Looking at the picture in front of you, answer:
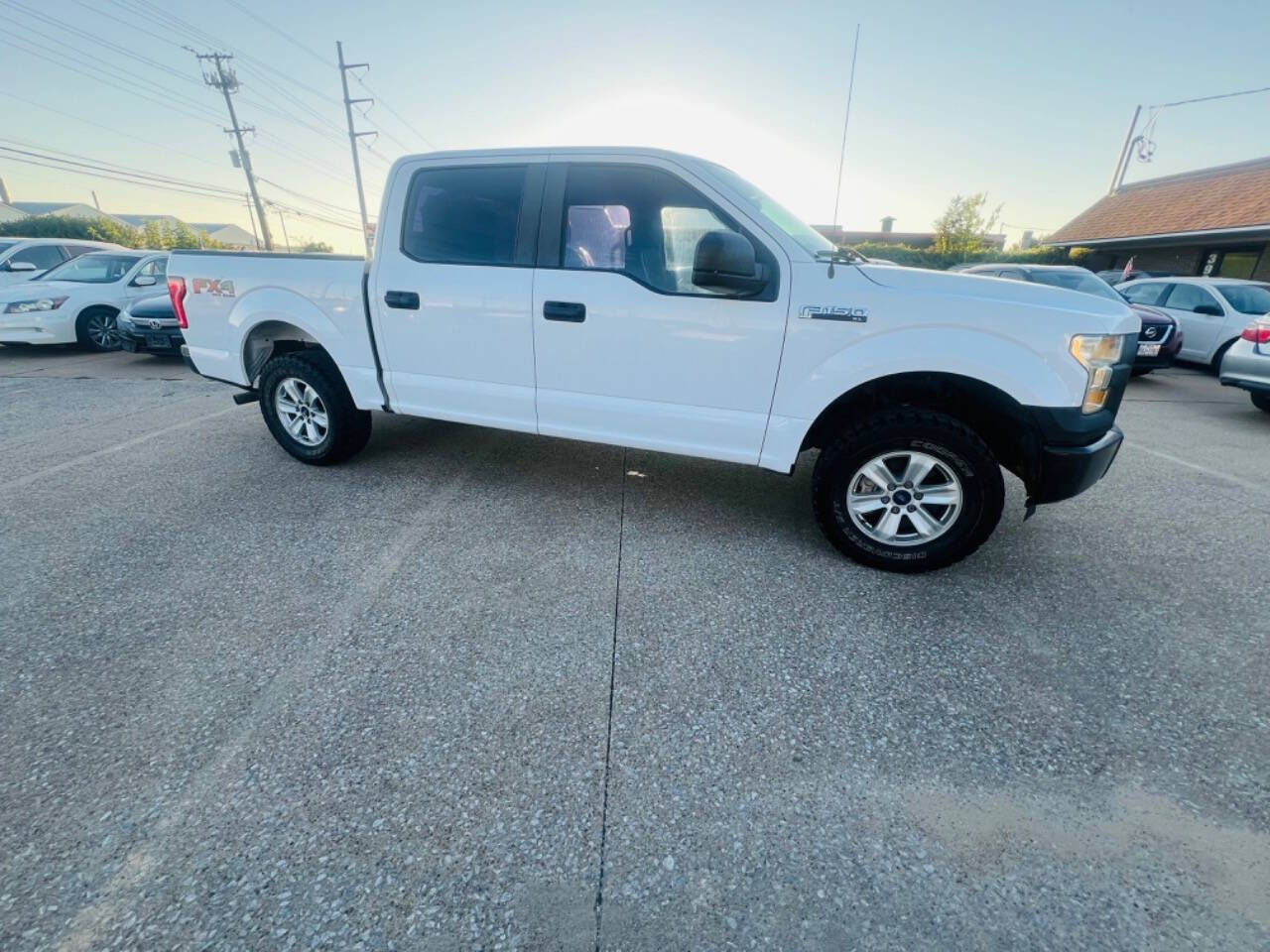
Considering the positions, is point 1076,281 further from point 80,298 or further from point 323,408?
point 80,298

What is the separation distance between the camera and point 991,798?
1779 mm

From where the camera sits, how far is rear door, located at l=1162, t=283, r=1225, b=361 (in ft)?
27.6

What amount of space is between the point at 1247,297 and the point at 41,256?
1963 centimetres

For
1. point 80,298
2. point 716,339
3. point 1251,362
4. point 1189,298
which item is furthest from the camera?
point 1189,298

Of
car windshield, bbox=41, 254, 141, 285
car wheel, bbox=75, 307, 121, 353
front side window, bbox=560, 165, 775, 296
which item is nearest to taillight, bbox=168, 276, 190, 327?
front side window, bbox=560, 165, 775, 296

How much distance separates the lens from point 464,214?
11.1 ft

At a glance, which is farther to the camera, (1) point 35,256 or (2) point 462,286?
(1) point 35,256

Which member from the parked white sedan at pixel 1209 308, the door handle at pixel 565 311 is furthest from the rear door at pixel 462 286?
the parked white sedan at pixel 1209 308

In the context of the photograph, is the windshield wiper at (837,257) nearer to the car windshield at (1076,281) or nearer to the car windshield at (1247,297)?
the car windshield at (1076,281)

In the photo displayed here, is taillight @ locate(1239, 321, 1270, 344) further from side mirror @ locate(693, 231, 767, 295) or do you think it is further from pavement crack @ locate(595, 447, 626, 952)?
pavement crack @ locate(595, 447, 626, 952)

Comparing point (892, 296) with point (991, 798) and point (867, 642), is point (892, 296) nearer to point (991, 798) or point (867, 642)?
point (867, 642)

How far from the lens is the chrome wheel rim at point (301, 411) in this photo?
409 centimetres

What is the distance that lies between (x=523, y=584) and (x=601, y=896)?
155cm

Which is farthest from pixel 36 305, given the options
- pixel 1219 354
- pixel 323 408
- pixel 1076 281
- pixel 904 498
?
pixel 1219 354
